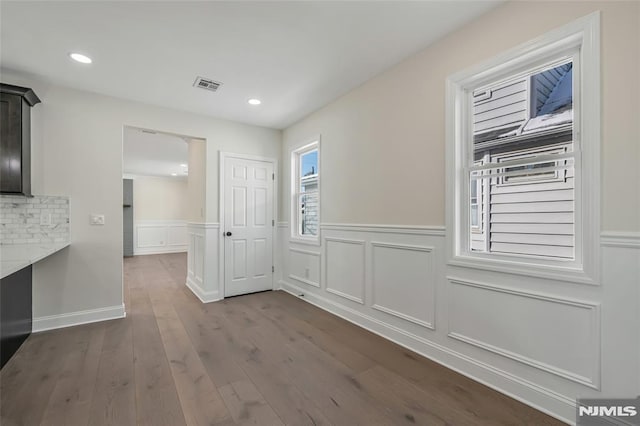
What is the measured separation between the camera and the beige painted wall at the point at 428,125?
145cm

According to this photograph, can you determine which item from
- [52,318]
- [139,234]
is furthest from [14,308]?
[139,234]

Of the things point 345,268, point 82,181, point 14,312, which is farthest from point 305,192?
point 14,312

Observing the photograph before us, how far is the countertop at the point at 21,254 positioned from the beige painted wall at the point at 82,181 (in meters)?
0.28

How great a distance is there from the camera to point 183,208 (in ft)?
32.0

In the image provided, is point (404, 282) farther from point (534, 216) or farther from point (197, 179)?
point (197, 179)

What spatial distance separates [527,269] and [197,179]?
4.24 metres

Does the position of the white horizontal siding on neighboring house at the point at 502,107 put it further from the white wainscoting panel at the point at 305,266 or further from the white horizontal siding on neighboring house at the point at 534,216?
the white wainscoting panel at the point at 305,266

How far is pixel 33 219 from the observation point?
289 centimetres

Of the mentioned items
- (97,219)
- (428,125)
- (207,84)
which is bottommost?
(97,219)

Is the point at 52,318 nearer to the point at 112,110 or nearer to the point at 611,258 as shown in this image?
the point at 112,110

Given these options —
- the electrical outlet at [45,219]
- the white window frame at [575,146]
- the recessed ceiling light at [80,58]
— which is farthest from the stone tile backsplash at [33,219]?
the white window frame at [575,146]

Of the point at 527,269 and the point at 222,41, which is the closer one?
the point at 527,269

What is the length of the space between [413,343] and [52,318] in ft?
12.1

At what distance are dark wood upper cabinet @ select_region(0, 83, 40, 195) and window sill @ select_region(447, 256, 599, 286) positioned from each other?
3.98 m
